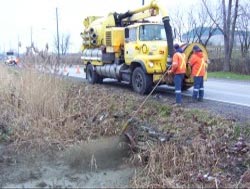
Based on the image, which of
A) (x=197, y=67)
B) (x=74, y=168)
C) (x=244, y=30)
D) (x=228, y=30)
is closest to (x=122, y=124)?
(x=74, y=168)

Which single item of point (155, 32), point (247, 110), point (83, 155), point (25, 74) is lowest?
point (83, 155)

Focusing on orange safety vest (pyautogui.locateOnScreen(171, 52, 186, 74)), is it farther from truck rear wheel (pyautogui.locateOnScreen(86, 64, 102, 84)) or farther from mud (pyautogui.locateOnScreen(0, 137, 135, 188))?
truck rear wheel (pyautogui.locateOnScreen(86, 64, 102, 84))

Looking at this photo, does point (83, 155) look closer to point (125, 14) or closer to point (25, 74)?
point (25, 74)

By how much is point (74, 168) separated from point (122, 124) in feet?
7.64

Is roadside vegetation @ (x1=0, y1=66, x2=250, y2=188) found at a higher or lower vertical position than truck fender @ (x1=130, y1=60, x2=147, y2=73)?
lower

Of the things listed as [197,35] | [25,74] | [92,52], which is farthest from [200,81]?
[197,35]

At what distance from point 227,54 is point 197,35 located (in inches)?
569

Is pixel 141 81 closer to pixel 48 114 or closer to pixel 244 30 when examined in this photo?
pixel 48 114

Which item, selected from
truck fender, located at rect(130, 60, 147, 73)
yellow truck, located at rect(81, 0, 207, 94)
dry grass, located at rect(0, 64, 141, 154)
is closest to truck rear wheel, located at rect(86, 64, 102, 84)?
yellow truck, located at rect(81, 0, 207, 94)

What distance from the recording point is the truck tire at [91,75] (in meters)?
16.7

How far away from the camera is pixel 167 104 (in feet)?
33.4

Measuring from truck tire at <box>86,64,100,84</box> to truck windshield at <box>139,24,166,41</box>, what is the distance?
14.6 ft

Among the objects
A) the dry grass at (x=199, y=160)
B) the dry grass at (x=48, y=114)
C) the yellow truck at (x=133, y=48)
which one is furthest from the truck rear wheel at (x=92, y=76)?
the dry grass at (x=199, y=160)

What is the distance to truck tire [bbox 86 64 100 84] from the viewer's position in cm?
1666
